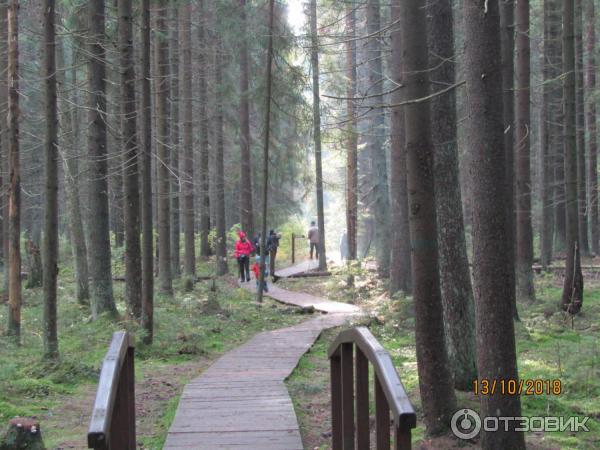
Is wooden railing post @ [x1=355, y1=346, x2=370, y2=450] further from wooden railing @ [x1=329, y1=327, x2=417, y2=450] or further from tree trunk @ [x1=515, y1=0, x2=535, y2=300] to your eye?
tree trunk @ [x1=515, y1=0, x2=535, y2=300]

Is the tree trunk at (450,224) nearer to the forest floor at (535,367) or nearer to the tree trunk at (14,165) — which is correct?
the forest floor at (535,367)

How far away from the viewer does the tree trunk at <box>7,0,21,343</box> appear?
1132 centimetres

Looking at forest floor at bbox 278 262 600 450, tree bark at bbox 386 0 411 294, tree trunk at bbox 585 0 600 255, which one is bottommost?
forest floor at bbox 278 262 600 450

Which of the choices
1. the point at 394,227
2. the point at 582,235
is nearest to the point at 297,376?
the point at 394,227

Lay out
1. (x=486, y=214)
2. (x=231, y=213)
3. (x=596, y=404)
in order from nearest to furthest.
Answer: (x=486, y=214), (x=596, y=404), (x=231, y=213)

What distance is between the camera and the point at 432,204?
5.70 metres

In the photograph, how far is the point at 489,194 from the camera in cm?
474

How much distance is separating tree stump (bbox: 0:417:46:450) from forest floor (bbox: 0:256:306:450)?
778 mm

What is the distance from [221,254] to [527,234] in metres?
A: 13.0

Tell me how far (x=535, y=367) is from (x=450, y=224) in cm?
293

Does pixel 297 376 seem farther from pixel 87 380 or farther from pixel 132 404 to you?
pixel 132 404

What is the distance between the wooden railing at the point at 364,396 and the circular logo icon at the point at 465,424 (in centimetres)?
108

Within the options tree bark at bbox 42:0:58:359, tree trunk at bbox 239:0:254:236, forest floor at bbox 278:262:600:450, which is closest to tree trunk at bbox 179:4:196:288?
tree trunk at bbox 239:0:254:236

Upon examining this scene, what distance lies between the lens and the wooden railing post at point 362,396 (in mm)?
4379
